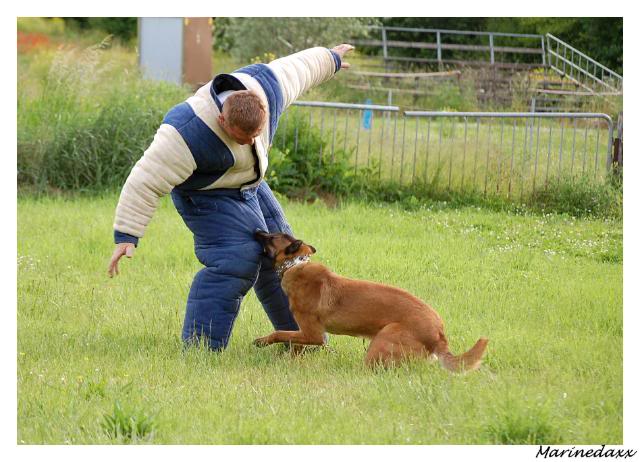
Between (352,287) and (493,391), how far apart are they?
125 cm

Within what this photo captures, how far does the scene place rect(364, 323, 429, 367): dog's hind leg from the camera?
5457 millimetres

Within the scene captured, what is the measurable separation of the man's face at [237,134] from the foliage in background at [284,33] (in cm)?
1640

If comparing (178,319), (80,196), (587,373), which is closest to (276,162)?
(80,196)

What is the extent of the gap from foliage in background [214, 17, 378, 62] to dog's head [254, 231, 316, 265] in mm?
16186

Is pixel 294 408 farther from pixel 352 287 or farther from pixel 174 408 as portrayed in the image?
pixel 352 287

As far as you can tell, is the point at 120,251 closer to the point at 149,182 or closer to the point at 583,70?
the point at 149,182

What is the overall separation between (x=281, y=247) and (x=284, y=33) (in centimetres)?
1680

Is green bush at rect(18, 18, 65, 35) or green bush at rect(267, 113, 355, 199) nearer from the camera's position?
green bush at rect(267, 113, 355, 199)

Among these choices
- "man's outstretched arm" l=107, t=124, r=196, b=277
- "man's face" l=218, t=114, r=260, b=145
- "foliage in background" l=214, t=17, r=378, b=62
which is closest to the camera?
"man's face" l=218, t=114, r=260, b=145

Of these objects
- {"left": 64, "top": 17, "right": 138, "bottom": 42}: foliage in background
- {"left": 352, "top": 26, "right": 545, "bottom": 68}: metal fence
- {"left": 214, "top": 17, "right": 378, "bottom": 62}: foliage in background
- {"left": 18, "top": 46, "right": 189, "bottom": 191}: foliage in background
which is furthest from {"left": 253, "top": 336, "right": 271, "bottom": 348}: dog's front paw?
{"left": 64, "top": 17, "right": 138, "bottom": 42}: foliage in background

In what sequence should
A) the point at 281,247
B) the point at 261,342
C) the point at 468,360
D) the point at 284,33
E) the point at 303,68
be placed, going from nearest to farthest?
the point at 468,360 < the point at 281,247 < the point at 261,342 < the point at 303,68 < the point at 284,33

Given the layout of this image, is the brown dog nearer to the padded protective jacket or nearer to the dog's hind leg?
the dog's hind leg

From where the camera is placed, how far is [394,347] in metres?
5.47

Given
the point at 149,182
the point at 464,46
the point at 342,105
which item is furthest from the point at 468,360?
the point at 464,46
